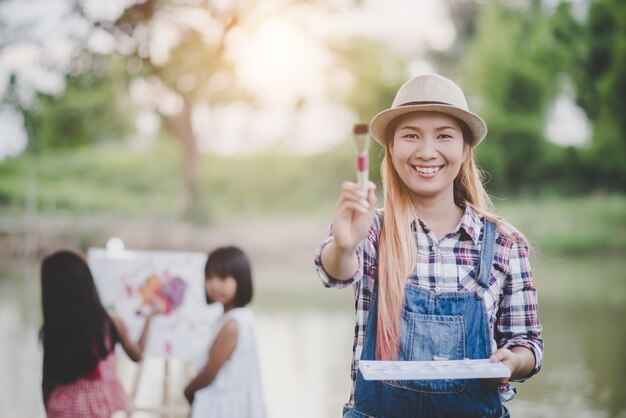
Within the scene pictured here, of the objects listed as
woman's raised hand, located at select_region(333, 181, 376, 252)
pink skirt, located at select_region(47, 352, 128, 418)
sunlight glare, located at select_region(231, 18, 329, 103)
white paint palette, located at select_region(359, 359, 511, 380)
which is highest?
sunlight glare, located at select_region(231, 18, 329, 103)

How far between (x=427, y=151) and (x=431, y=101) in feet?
0.33

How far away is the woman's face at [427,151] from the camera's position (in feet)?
4.90

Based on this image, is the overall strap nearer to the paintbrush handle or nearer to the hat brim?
the hat brim

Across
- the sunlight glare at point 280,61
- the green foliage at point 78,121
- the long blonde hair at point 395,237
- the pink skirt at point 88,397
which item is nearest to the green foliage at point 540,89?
the sunlight glare at point 280,61

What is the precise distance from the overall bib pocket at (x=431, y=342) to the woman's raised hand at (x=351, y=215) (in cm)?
23

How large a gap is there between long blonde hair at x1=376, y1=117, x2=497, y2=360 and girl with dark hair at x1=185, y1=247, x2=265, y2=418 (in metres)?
1.10

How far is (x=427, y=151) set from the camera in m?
1.48

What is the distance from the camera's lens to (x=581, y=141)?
1444 cm

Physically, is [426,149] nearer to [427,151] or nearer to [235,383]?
[427,151]

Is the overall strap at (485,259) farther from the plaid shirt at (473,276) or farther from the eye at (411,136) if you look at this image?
the eye at (411,136)

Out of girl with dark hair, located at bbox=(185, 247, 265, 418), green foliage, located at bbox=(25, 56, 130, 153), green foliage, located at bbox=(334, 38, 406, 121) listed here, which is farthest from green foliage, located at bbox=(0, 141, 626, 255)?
girl with dark hair, located at bbox=(185, 247, 265, 418)

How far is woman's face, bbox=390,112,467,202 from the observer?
149cm

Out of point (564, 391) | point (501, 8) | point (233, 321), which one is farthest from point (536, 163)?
point (233, 321)

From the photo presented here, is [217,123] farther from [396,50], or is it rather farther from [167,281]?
[167,281]
